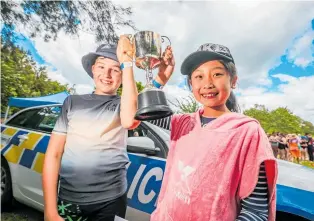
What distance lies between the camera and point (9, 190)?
1.93 m

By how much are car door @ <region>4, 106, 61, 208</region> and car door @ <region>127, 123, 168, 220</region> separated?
565 millimetres

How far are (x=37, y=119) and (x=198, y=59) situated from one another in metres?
1.29

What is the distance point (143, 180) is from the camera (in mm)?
1262

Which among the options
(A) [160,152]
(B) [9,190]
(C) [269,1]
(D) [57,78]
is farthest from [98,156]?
(B) [9,190]

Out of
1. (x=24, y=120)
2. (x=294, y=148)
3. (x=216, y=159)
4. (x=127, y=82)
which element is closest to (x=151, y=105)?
(x=127, y=82)

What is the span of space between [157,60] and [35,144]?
3.56 feet

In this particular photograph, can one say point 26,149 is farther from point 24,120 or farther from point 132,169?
point 132,169

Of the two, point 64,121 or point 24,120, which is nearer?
point 64,121

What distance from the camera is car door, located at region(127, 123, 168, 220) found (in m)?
1.24

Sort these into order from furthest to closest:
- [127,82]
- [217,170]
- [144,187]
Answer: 1. [144,187]
2. [127,82]
3. [217,170]

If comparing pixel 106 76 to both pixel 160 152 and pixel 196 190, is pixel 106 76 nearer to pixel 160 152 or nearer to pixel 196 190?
pixel 160 152

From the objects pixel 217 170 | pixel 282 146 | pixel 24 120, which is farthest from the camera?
pixel 24 120

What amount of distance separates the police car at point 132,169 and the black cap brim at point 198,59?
37 cm

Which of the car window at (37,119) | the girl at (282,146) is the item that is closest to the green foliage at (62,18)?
the car window at (37,119)
